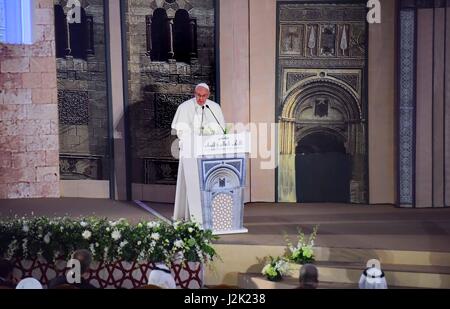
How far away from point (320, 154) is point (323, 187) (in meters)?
0.38

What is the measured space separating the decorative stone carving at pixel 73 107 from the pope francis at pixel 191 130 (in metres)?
1.97

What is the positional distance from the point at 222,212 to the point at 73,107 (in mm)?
2941

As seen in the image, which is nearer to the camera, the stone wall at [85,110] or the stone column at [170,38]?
the stone column at [170,38]

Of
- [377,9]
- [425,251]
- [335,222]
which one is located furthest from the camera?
[377,9]

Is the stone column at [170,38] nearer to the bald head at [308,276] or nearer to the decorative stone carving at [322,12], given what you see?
the decorative stone carving at [322,12]

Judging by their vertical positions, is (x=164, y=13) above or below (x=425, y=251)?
above

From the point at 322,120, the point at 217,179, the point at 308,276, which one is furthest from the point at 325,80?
the point at 308,276

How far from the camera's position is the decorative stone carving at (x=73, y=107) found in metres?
11.6

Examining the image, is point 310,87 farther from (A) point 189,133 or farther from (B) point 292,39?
(A) point 189,133

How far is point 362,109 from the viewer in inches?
438

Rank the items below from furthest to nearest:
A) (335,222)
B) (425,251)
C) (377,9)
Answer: (377,9)
(335,222)
(425,251)

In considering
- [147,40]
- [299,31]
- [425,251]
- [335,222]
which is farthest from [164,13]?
[425,251]

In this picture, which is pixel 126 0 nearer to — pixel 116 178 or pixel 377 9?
pixel 116 178


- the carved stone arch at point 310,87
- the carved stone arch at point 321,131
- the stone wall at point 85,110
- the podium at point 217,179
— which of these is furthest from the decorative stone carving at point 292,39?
the stone wall at point 85,110
